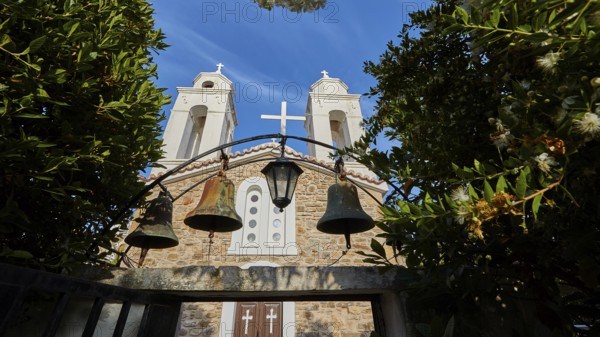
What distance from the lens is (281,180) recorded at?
2.83 m

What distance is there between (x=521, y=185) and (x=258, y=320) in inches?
297

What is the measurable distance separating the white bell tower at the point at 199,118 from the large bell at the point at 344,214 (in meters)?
7.42

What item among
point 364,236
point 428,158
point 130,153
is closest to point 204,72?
point 364,236

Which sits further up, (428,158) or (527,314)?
(428,158)

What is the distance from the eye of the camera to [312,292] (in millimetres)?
2135

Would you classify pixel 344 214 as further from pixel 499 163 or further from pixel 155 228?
pixel 155 228

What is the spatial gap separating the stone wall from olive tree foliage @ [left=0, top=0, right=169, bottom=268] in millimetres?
5466

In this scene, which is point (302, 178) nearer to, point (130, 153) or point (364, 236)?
point (364, 236)

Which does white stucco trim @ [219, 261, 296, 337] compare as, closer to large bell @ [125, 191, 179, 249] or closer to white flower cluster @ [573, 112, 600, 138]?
large bell @ [125, 191, 179, 249]

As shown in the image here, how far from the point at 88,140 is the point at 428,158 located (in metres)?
2.08

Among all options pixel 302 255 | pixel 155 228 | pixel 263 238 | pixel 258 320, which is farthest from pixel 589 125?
pixel 263 238

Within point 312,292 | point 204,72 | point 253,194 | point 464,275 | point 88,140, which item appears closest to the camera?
point 464,275

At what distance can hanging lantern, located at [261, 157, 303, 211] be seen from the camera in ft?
9.18

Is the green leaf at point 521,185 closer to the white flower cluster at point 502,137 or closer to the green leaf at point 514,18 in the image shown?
the white flower cluster at point 502,137
